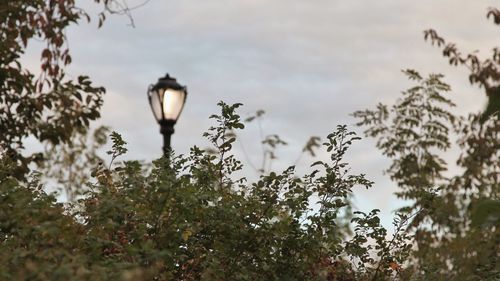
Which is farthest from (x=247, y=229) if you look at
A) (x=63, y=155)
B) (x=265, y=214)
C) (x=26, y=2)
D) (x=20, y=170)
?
(x=63, y=155)

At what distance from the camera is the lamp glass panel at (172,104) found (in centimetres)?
1166

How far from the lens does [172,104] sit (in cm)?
1174

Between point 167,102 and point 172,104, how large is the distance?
7 centimetres

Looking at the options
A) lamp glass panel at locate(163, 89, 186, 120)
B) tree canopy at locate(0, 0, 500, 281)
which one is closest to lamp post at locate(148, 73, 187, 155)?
lamp glass panel at locate(163, 89, 186, 120)

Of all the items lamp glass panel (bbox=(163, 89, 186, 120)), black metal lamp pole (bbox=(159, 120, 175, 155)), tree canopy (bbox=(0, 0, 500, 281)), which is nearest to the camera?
tree canopy (bbox=(0, 0, 500, 281))

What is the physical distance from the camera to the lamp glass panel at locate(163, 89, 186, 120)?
11656 mm

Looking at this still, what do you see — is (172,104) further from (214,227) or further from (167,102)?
(214,227)

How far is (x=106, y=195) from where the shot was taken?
223 inches

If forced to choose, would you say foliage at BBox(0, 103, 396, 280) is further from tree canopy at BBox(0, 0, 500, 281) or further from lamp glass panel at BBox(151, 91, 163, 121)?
lamp glass panel at BBox(151, 91, 163, 121)

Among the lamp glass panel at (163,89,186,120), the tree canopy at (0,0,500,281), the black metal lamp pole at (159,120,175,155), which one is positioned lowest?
the tree canopy at (0,0,500,281)

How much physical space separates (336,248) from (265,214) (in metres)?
0.59

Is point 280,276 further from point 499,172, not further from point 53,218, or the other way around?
point 499,172

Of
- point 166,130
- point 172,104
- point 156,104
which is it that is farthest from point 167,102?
point 166,130

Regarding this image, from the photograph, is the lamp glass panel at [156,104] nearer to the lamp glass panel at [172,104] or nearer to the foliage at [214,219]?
the lamp glass panel at [172,104]
